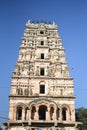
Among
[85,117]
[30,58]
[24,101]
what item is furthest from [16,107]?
[85,117]

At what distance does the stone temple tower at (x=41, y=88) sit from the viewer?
30.5 meters

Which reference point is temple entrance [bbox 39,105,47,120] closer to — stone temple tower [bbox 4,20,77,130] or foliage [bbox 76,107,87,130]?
stone temple tower [bbox 4,20,77,130]

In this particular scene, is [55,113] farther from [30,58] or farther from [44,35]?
[44,35]

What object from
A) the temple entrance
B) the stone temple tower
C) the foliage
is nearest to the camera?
the stone temple tower

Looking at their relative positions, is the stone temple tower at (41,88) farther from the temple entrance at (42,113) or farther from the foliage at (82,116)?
the foliage at (82,116)

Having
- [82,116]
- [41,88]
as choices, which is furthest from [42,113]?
[82,116]

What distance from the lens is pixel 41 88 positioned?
3328cm

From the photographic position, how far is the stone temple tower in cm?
3045

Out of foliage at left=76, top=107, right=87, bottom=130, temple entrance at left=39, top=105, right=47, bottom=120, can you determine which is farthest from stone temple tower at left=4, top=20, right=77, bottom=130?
foliage at left=76, top=107, right=87, bottom=130

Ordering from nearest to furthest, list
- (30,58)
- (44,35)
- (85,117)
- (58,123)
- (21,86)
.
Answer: (58,123)
(21,86)
(30,58)
(44,35)
(85,117)

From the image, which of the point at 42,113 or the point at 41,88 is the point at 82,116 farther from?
the point at 41,88

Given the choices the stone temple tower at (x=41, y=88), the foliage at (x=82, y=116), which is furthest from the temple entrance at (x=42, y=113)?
the foliage at (x=82, y=116)

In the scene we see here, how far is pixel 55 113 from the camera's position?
102 feet

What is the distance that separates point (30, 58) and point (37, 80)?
4186 mm
